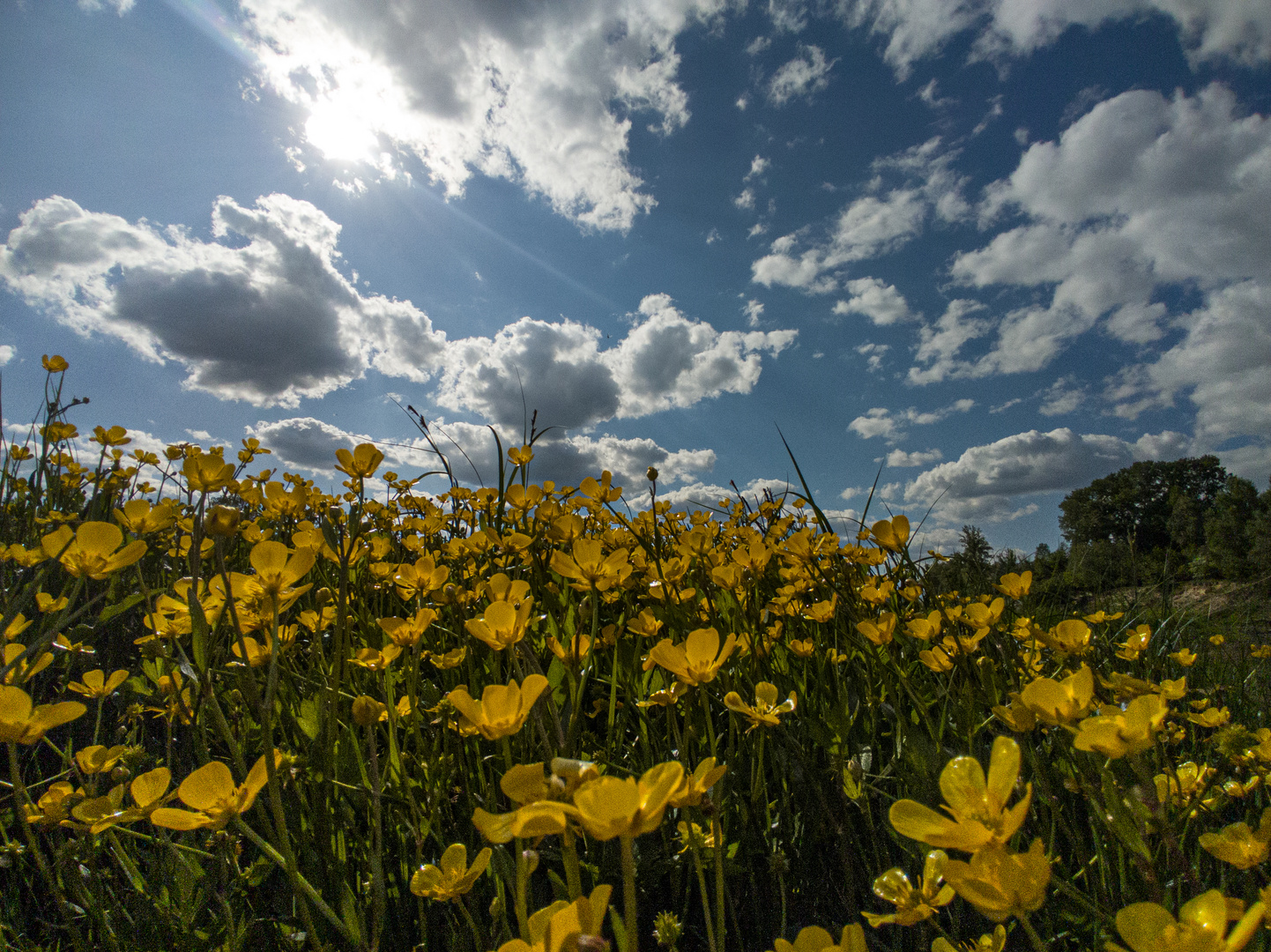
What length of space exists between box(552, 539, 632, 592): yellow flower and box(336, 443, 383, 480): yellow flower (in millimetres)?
528

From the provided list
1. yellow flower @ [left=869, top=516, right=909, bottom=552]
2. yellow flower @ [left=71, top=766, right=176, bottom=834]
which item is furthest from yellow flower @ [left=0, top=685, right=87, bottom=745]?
yellow flower @ [left=869, top=516, right=909, bottom=552]

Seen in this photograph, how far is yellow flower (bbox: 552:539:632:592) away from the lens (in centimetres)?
163

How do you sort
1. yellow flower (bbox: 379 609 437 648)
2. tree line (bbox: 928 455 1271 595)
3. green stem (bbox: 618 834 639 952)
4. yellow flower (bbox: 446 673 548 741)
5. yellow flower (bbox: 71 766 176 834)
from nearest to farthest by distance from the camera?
1. green stem (bbox: 618 834 639 952)
2. yellow flower (bbox: 446 673 548 741)
3. yellow flower (bbox: 71 766 176 834)
4. yellow flower (bbox: 379 609 437 648)
5. tree line (bbox: 928 455 1271 595)

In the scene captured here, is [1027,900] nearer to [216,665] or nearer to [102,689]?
[102,689]

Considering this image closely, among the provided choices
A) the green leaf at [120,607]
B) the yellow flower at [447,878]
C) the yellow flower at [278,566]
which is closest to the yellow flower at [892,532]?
the yellow flower at [447,878]

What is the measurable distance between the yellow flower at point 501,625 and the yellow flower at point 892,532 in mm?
1133

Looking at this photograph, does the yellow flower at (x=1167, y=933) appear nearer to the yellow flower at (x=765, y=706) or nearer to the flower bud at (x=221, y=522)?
the yellow flower at (x=765, y=706)

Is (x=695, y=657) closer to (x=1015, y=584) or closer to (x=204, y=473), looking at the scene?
(x=204, y=473)

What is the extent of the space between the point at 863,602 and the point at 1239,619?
4638 millimetres

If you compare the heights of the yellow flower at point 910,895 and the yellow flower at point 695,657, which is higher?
the yellow flower at point 695,657

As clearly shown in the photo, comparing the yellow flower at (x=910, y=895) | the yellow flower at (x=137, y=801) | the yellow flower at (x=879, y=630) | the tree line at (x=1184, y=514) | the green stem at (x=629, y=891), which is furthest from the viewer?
the tree line at (x=1184, y=514)

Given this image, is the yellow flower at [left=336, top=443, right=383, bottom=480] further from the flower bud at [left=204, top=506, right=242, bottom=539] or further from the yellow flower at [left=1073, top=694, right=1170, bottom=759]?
the yellow flower at [left=1073, top=694, right=1170, bottom=759]

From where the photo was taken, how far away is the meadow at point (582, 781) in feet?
2.52

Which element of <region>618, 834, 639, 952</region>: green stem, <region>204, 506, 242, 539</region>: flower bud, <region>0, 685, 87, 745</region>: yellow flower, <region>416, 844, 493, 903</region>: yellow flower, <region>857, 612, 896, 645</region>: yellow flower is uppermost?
<region>204, 506, 242, 539</region>: flower bud
